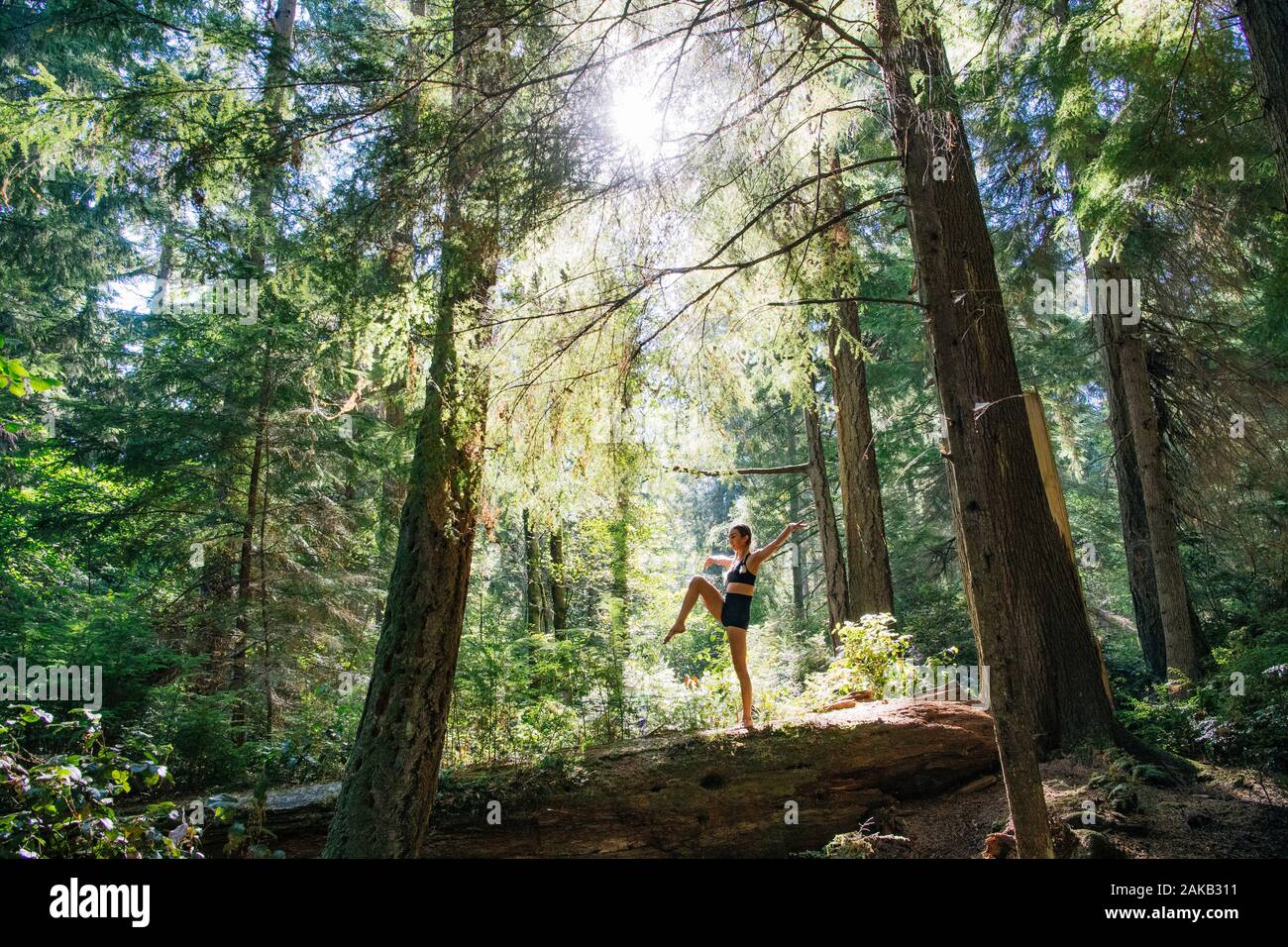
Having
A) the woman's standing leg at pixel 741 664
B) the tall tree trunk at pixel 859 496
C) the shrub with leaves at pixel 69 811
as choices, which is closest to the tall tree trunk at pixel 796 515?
the tall tree trunk at pixel 859 496

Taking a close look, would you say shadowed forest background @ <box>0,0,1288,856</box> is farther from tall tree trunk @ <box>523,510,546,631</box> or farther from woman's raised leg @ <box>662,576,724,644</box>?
woman's raised leg @ <box>662,576,724,644</box>

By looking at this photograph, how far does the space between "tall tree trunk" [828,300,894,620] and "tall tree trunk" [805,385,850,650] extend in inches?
17.4

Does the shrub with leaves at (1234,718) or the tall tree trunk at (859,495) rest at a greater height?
the tall tree trunk at (859,495)

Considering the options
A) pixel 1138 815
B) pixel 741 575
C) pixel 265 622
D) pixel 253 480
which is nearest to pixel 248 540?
pixel 253 480

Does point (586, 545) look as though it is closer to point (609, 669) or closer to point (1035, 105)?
point (609, 669)

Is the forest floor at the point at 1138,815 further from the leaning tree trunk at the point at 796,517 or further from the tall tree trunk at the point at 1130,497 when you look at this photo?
the leaning tree trunk at the point at 796,517

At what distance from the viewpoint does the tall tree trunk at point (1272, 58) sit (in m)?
3.73

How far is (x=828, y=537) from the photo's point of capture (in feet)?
36.9

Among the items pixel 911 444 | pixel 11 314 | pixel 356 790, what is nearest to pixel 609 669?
pixel 356 790

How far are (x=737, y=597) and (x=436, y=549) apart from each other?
2.75 m

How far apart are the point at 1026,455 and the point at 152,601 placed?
1088 cm

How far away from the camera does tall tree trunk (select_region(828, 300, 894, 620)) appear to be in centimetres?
1002

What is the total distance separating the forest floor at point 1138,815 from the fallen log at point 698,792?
279mm

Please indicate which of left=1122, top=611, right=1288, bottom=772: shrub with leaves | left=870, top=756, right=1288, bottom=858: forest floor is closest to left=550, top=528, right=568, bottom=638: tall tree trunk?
left=870, top=756, right=1288, bottom=858: forest floor
